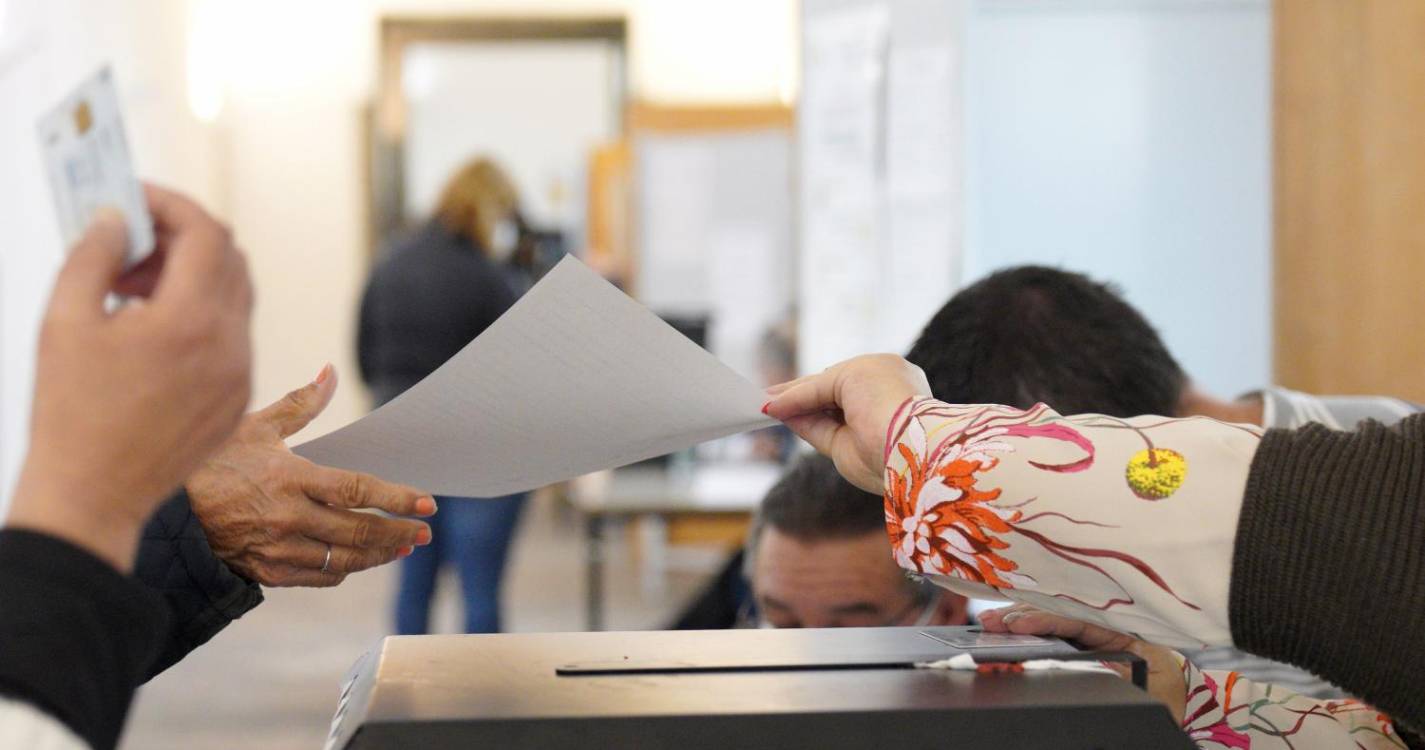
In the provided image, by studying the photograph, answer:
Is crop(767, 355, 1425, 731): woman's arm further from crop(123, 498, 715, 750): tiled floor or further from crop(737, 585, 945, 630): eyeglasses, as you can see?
crop(123, 498, 715, 750): tiled floor

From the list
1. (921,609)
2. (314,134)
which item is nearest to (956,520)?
(921,609)

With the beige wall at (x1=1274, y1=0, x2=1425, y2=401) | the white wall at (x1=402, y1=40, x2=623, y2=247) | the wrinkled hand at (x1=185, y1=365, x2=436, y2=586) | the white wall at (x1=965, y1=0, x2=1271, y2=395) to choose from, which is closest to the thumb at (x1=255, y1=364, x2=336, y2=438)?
the wrinkled hand at (x1=185, y1=365, x2=436, y2=586)

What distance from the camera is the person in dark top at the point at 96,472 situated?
472 mm

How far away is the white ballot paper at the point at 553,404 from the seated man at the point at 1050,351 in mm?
363

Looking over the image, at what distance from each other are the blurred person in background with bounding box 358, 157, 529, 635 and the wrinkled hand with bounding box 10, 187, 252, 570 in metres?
3.10

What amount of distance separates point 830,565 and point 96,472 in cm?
102

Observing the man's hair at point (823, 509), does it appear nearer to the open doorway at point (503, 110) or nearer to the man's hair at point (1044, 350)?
the man's hair at point (1044, 350)

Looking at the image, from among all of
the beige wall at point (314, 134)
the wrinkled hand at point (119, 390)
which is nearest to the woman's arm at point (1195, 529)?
the wrinkled hand at point (119, 390)

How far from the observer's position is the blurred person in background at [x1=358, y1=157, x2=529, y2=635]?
11.9 ft

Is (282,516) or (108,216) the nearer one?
(108,216)

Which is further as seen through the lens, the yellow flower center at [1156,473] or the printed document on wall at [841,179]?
the printed document on wall at [841,179]

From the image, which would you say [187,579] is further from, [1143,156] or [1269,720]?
[1143,156]

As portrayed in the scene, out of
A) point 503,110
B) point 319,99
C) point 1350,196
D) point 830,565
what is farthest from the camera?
point 503,110

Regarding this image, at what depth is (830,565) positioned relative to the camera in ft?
4.73
